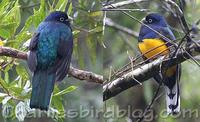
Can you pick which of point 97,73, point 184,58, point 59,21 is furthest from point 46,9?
point 184,58

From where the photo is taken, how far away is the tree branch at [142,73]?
3.66 feet

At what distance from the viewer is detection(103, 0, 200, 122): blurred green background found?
3.88 feet

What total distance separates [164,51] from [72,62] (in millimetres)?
250

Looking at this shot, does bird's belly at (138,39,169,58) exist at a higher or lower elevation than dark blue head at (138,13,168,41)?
lower

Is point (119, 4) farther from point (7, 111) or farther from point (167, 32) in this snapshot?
point (7, 111)

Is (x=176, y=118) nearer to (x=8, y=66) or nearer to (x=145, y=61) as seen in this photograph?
(x=145, y=61)

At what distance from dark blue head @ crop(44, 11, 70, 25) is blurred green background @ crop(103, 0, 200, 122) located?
0.27 m

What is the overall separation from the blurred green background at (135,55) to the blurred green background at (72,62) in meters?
0.05

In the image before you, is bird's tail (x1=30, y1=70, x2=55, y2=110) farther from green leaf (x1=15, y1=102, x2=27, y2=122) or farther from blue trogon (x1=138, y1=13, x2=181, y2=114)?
blue trogon (x1=138, y1=13, x2=181, y2=114)

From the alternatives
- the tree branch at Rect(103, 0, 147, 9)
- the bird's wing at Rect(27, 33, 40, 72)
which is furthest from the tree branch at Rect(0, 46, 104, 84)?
the tree branch at Rect(103, 0, 147, 9)

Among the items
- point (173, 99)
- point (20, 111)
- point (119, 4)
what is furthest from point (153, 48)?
point (20, 111)

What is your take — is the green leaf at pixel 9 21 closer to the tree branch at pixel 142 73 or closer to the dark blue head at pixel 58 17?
the dark blue head at pixel 58 17

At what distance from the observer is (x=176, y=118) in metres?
1.19

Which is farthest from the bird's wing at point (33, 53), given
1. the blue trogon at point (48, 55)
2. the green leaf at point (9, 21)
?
the green leaf at point (9, 21)
